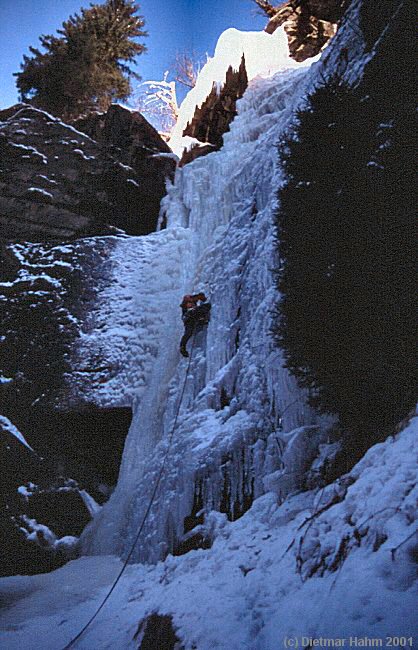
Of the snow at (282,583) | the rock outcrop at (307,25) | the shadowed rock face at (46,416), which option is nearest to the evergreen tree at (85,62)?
the rock outcrop at (307,25)

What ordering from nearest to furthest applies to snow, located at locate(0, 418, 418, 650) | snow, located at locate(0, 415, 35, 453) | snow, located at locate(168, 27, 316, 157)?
snow, located at locate(0, 418, 418, 650)
snow, located at locate(0, 415, 35, 453)
snow, located at locate(168, 27, 316, 157)

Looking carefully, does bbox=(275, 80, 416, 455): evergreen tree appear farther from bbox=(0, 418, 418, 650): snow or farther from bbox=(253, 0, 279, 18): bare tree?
bbox=(253, 0, 279, 18): bare tree

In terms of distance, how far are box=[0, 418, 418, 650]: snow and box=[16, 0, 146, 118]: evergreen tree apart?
1628cm

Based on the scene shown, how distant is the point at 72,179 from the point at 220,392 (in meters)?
9.42

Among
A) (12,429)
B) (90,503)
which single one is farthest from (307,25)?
(90,503)

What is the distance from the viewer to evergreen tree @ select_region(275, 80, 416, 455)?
128 inches

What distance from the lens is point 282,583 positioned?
98.9 inches

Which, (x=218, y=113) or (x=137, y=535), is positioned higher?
(x=218, y=113)

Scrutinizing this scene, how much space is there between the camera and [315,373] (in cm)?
389

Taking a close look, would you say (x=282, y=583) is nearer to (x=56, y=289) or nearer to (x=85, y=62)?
(x=56, y=289)

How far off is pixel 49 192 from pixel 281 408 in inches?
405

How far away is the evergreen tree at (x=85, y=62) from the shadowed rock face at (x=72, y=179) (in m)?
2.41

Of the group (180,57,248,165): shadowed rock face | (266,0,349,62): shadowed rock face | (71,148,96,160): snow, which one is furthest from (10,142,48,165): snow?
(266,0,349,62): shadowed rock face

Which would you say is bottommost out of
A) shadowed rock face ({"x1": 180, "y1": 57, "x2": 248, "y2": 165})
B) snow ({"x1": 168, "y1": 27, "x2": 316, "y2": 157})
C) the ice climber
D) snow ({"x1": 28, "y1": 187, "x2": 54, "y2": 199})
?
the ice climber
